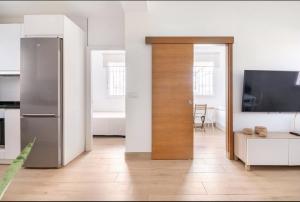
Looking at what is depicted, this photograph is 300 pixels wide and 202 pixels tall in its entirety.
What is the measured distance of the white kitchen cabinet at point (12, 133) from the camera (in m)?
3.18

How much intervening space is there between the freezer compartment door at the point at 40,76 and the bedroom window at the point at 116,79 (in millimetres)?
3516

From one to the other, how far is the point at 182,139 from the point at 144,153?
1.95ft

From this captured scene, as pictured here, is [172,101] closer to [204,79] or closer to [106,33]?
[106,33]

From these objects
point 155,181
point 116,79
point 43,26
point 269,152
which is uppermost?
point 43,26

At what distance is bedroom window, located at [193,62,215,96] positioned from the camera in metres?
6.78

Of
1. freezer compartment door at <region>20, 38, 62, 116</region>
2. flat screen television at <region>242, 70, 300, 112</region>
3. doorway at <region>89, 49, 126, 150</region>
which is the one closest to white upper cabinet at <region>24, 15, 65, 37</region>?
freezer compartment door at <region>20, 38, 62, 116</region>

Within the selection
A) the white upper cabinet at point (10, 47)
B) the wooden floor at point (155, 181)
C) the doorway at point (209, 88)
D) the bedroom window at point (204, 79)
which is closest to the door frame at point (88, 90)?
the wooden floor at point (155, 181)

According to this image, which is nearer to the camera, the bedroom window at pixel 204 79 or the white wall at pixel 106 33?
the white wall at pixel 106 33

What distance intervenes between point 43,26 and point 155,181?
234 centimetres

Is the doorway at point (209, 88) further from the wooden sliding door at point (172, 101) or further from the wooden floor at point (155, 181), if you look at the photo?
the wooden floor at point (155, 181)

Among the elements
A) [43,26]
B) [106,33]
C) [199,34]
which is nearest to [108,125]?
[106,33]

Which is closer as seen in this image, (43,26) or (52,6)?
(52,6)

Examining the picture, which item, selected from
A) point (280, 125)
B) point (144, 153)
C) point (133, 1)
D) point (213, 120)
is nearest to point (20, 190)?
point (144, 153)

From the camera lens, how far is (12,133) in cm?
320
